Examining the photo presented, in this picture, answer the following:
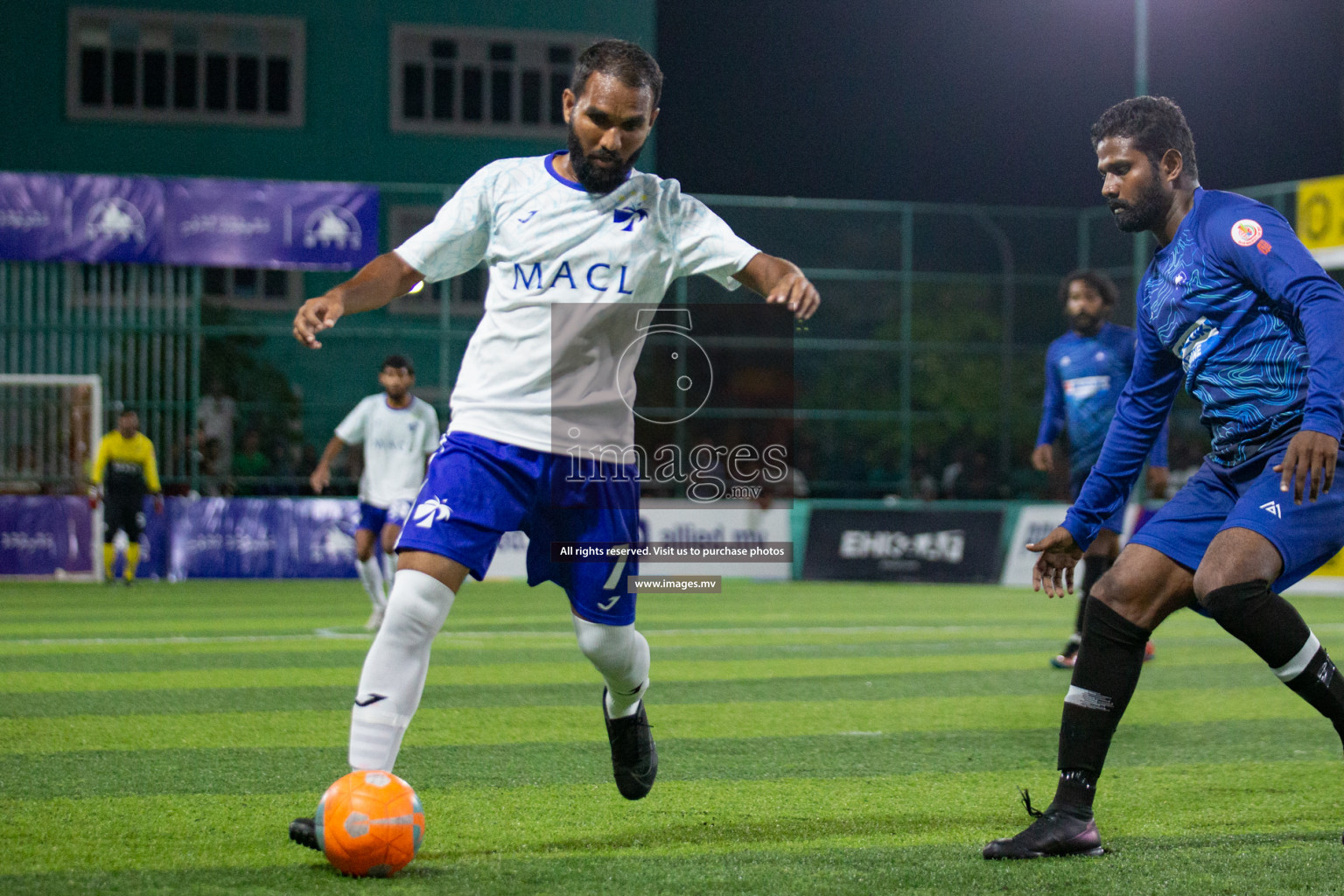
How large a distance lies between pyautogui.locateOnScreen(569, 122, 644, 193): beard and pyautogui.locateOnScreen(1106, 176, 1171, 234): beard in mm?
1520

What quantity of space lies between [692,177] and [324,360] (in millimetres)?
16617

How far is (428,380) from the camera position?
2375cm

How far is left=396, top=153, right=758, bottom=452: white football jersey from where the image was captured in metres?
4.24

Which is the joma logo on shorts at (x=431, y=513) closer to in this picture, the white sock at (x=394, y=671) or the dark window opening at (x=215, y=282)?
the white sock at (x=394, y=671)

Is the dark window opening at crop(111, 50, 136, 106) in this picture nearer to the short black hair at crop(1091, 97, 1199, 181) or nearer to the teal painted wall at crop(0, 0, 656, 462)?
the teal painted wall at crop(0, 0, 656, 462)

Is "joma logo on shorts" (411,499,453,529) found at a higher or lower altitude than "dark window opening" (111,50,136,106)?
lower

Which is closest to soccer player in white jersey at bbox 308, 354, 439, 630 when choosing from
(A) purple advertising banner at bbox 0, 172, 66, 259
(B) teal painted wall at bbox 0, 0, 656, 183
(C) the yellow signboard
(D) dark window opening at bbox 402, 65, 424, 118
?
(A) purple advertising banner at bbox 0, 172, 66, 259

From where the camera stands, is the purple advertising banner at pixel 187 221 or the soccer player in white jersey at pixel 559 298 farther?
the purple advertising banner at pixel 187 221

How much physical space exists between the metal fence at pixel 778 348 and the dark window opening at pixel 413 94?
3.81m

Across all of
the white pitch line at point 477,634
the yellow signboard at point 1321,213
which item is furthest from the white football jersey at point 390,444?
the yellow signboard at point 1321,213

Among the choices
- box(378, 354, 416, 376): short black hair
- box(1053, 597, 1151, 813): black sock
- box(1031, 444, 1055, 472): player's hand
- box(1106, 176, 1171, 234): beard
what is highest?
box(1106, 176, 1171, 234): beard

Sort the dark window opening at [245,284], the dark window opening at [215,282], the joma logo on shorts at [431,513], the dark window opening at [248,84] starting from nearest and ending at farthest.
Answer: the joma logo on shorts at [431,513] < the dark window opening at [215,282] < the dark window opening at [245,284] < the dark window opening at [248,84]

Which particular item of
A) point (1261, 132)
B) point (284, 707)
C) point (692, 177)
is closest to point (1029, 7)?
point (1261, 132)

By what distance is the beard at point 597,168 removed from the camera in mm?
4266
